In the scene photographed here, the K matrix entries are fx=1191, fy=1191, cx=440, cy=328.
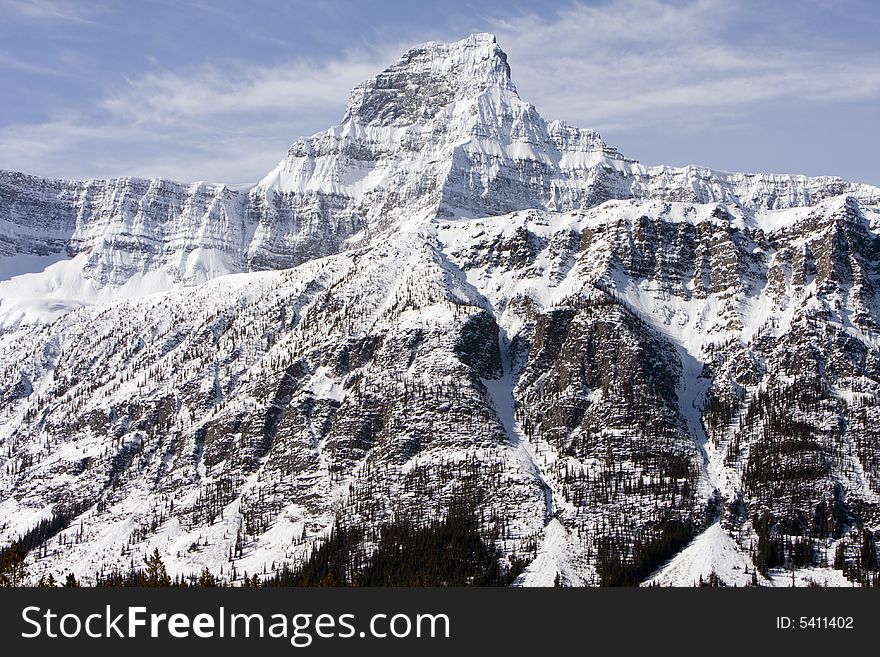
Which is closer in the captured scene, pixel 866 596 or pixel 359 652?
pixel 359 652

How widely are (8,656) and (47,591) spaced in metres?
10.8

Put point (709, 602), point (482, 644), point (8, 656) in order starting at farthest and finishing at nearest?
point (709, 602) < point (482, 644) < point (8, 656)

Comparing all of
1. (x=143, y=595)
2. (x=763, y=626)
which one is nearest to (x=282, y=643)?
(x=143, y=595)

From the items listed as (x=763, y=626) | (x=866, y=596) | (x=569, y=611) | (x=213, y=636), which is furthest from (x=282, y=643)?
(x=866, y=596)

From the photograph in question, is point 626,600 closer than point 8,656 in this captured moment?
No

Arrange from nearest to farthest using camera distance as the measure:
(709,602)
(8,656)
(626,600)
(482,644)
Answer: (8,656), (482,644), (626,600), (709,602)

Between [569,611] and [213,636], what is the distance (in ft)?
179

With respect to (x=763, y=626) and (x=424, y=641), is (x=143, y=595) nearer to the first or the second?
(x=424, y=641)

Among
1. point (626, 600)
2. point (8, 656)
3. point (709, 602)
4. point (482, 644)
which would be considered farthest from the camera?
point (709, 602)

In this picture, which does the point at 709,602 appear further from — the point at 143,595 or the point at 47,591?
the point at 47,591

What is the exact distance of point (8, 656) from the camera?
472 feet

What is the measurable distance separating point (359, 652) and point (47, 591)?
41.9m

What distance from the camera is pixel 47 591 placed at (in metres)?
153

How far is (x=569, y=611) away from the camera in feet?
572
